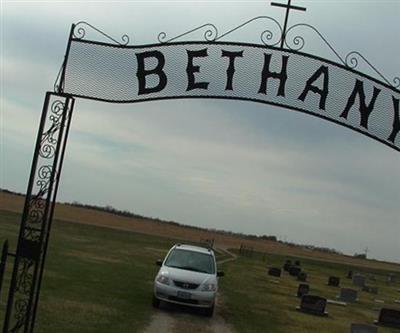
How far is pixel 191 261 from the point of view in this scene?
62.6ft

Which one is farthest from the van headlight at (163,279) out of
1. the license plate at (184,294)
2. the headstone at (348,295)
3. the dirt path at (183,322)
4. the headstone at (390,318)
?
the headstone at (348,295)

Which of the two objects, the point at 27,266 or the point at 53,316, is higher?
the point at 27,266

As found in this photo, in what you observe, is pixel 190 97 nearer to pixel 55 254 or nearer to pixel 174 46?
pixel 174 46

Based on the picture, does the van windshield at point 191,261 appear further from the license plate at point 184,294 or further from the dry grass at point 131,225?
the dry grass at point 131,225

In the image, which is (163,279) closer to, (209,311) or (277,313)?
(209,311)

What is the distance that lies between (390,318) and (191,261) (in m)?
8.52

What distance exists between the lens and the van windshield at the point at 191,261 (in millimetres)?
18737

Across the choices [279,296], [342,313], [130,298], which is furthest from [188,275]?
[279,296]

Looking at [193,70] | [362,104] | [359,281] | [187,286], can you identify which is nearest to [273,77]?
[193,70]

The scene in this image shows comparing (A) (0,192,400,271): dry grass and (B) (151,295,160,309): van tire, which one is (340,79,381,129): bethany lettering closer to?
(B) (151,295,160,309): van tire

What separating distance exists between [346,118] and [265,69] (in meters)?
1.21

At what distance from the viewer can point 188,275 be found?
18.0m

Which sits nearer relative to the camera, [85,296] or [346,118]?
[346,118]

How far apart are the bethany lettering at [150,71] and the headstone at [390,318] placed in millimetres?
17438
